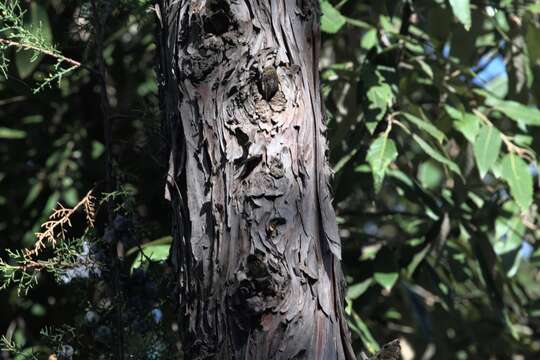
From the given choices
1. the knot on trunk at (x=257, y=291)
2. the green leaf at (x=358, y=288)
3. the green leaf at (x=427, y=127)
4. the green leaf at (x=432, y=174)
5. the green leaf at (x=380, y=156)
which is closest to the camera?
the knot on trunk at (x=257, y=291)

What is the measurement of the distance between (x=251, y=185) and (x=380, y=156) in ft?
3.78

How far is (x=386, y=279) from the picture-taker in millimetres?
3098

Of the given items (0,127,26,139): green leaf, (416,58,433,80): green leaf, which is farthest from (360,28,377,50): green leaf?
(0,127,26,139): green leaf

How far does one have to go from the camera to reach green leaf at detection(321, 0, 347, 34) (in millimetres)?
2832

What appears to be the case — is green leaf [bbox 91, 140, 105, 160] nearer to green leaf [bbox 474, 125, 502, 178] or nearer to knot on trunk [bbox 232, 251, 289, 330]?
green leaf [bbox 474, 125, 502, 178]

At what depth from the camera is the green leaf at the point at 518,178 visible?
3.06m

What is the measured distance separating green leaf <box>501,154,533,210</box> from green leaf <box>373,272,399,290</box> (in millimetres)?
491

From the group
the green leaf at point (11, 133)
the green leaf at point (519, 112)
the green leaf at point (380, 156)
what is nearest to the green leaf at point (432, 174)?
the green leaf at point (519, 112)

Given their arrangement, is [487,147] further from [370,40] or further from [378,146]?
[370,40]

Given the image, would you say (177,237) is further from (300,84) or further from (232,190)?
(300,84)

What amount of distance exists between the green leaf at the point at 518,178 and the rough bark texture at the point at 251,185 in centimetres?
139

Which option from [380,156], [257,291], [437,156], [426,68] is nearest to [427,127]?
[437,156]

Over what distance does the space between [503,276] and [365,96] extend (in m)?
1.00

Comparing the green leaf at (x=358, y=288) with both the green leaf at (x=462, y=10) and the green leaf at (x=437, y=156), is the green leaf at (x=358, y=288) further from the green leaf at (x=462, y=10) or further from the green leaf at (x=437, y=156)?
the green leaf at (x=462, y=10)
